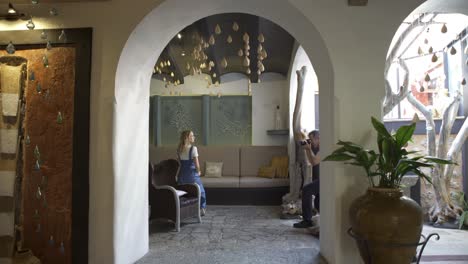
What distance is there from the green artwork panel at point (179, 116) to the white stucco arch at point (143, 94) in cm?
446

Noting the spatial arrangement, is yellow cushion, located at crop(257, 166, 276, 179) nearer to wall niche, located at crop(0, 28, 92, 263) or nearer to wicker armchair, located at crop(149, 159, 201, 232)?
wicker armchair, located at crop(149, 159, 201, 232)

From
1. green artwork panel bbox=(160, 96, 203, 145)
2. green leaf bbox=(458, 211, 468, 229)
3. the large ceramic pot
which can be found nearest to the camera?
the large ceramic pot

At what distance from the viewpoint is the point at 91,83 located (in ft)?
10.1

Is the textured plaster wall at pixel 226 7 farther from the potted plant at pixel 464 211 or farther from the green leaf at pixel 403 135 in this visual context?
the potted plant at pixel 464 211

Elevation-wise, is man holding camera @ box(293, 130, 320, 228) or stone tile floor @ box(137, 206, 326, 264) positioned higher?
man holding camera @ box(293, 130, 320, 228)

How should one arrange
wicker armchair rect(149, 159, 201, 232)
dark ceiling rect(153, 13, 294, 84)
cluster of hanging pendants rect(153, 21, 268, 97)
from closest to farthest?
cluster of hanging pendants rect(153, 21, 268, 97), wicker armchair rect(149, 159, 201, 232), dark ceiling rect(153, 13, 294, 84)

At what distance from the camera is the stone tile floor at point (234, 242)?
3430mm

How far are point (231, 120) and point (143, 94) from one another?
457 centimetres

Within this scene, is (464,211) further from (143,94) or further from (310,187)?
(143,94)

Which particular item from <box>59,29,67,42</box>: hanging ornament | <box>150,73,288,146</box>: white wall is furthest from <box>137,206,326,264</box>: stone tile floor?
<box>150,73,288,146</box>: white wall

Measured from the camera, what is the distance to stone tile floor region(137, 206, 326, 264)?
135 inches

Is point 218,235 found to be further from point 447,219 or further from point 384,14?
point 447,219

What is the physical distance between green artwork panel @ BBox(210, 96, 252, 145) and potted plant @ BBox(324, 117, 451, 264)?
218 inches

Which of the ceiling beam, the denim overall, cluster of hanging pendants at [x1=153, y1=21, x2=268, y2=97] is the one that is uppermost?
cluster of hanging pendants at [x1=153, y1=21, x2=268, y2=97]
